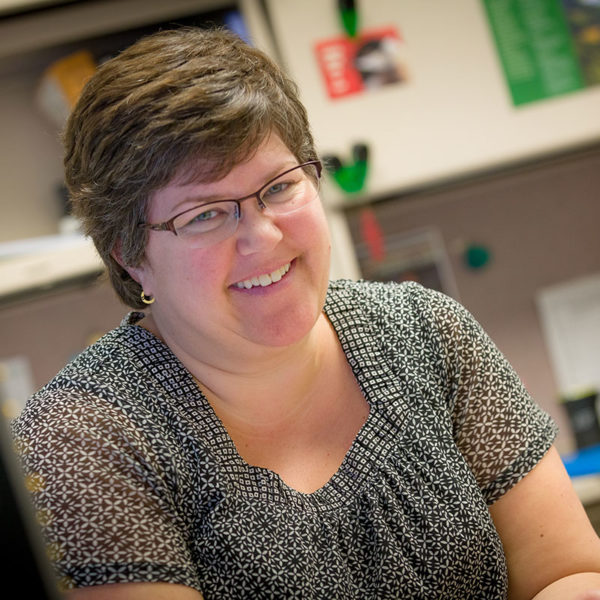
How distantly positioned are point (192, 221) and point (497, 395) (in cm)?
46

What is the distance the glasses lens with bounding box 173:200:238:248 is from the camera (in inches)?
39.6

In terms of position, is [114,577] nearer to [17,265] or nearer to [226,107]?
[226,107]

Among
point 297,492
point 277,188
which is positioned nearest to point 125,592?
point 297,492

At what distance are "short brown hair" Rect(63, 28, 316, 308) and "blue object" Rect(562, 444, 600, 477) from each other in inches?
39.0

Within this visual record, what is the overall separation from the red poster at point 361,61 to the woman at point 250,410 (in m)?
0.55

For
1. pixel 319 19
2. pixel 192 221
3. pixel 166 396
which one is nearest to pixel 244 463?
pixel 166 396

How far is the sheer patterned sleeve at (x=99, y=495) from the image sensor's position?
2.98ft

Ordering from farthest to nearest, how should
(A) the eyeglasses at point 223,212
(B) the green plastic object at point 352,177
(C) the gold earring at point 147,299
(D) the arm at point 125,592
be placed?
(B) the green plastic object at point 352,177 → (C) the gold earring at point 147,299 → (A) the eyeglasses at point 223,212 → (D) the arm at point 125,592

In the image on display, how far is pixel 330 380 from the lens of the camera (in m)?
1.17

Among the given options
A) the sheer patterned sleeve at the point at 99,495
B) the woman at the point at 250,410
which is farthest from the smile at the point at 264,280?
the sheer patterned sleeve at the point at 99,495

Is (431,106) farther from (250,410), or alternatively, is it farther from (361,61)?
(250,410)

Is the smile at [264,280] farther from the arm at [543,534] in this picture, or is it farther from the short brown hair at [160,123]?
the arm at [543,534]

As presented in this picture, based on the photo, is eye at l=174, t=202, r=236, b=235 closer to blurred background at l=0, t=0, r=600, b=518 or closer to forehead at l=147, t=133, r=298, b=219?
forehead at l=147, t=133, r=298, b=219

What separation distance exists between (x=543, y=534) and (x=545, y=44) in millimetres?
1033
